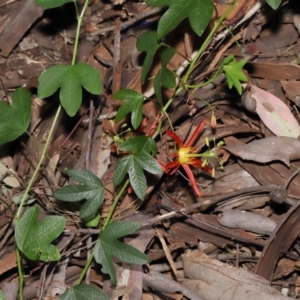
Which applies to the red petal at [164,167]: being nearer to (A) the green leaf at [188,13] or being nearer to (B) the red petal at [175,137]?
(B) the red petal at [175,137]

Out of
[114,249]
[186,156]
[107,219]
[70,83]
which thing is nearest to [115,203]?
[107,219]

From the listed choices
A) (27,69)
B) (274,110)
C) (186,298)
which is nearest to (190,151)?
(274,110)

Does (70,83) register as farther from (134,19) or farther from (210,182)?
(210,182)

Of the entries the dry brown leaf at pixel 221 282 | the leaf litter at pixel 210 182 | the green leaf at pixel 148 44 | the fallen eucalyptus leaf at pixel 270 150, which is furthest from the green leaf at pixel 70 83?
the dry brown leaf at pixel 221 282

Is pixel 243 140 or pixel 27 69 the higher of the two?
pixel 27 69

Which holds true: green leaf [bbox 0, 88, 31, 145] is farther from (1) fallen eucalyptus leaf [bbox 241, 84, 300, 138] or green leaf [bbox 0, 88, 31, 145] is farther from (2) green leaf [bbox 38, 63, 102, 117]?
(1) fallen eucalyptus leaf [bbox 241, 84, 300, 138]

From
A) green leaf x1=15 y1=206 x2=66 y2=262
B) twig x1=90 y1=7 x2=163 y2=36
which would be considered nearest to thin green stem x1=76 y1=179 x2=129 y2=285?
green leaf x1=15 y1=206 x2=66 y2=262

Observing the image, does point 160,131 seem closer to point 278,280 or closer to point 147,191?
point 147,191
